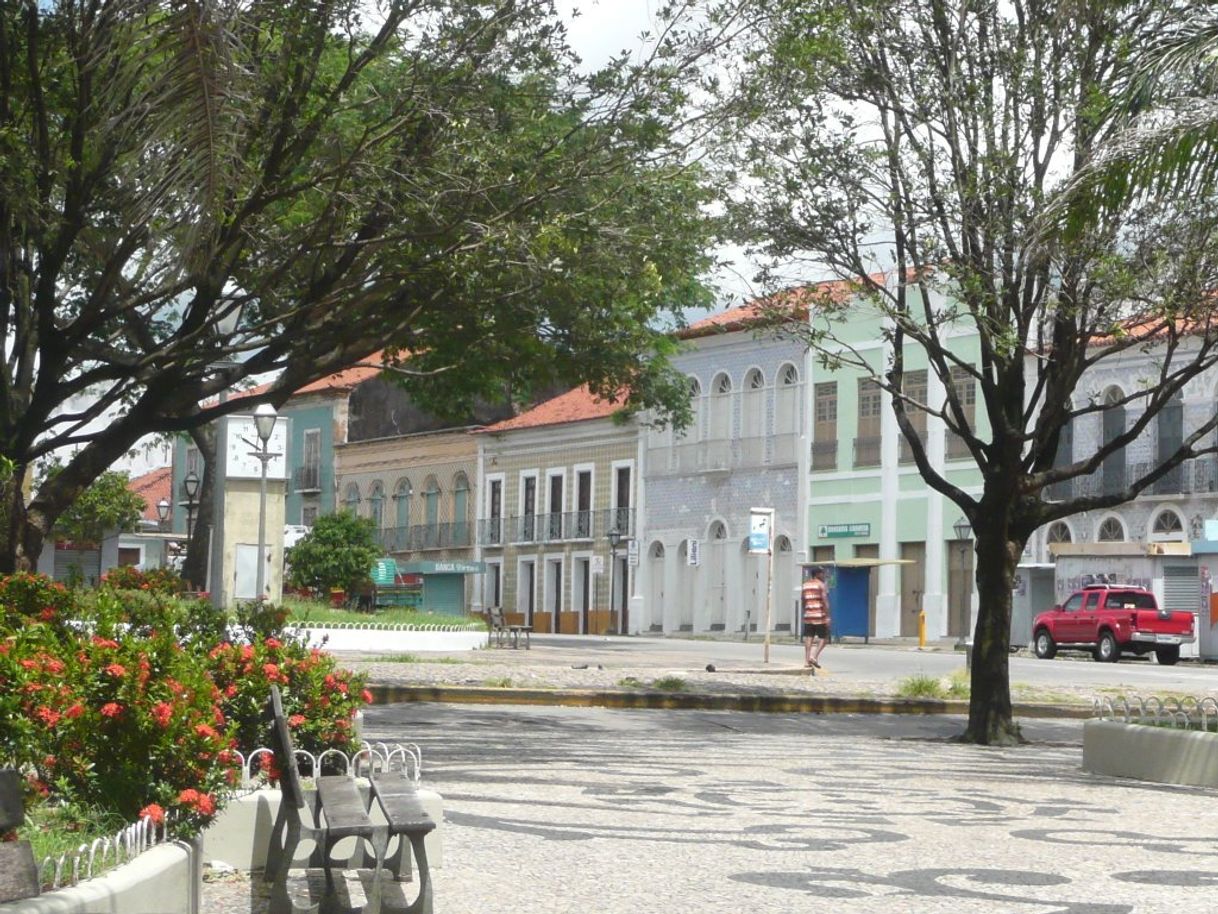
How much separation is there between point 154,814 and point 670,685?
19.1 metres

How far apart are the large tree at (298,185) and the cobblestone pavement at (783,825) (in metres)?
3.30

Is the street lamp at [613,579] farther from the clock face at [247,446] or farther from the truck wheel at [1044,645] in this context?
the clock face at [247,446]

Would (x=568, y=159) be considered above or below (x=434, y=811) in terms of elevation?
above

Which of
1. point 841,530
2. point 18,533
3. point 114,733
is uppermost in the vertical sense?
point 841,530

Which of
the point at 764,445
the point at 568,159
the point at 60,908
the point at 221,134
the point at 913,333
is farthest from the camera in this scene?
the point at 764,445

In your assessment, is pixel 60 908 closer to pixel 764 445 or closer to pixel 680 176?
pixel 680 176

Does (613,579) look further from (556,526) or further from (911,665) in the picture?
(911,665)

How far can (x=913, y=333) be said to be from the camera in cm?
1867

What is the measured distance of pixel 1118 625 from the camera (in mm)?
47062

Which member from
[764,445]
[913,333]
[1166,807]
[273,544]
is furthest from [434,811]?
[764,445]

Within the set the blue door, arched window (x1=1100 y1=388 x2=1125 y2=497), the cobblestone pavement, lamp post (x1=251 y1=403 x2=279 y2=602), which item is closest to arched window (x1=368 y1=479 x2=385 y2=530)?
the blue door

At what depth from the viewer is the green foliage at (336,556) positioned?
2082 inches

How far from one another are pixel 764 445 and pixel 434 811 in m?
Answer: 54.3

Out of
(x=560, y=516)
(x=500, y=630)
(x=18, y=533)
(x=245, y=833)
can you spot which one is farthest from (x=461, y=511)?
(x=245, y=833)
